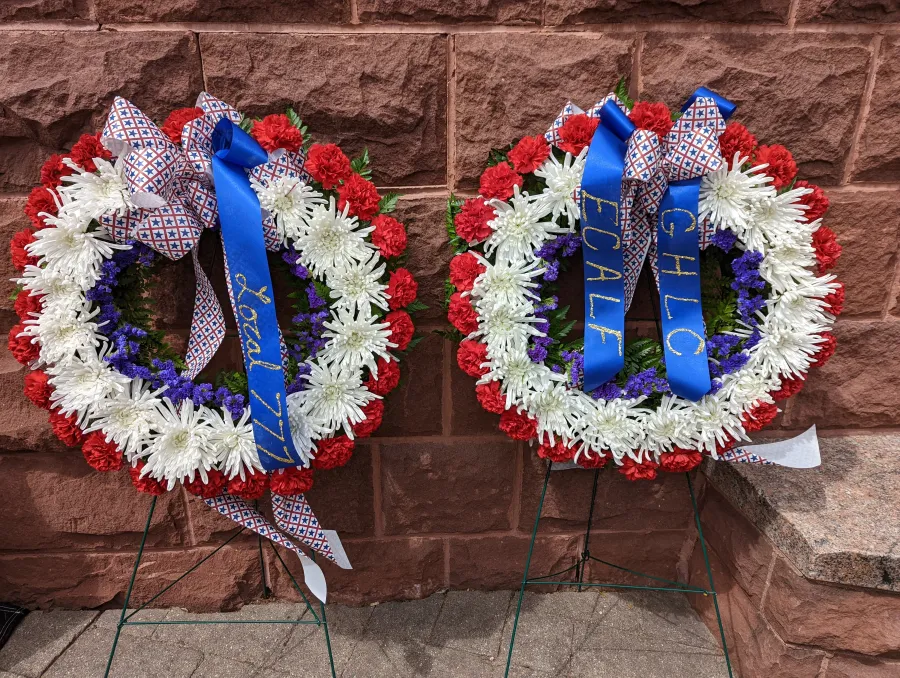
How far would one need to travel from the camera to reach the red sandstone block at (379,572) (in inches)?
80.7

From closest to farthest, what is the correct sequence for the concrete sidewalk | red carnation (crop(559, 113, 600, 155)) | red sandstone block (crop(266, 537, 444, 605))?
red carnation (crop(559, 113, 600, 155)), the concrete sidewalk, red sandstone block (crop(266, 537, 444, 605))

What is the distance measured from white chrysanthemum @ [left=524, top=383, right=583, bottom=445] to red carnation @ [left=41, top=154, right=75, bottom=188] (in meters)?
1.38

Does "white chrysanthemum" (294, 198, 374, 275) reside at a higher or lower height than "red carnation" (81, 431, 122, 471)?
higher

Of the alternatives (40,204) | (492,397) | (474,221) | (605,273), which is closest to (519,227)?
(474,221)

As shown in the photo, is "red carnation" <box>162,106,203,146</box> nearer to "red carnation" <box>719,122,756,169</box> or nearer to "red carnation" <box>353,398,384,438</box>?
"red carnation" <box>353,398,384,438</box>

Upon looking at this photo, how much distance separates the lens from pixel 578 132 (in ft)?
4.79

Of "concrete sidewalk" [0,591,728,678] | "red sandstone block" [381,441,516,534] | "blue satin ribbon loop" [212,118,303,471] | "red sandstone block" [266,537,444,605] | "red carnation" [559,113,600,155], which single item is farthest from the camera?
"red sandstone block" [266,537,444,605]

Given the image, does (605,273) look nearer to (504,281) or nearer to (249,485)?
(504,281)

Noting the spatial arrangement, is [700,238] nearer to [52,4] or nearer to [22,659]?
[52,4]

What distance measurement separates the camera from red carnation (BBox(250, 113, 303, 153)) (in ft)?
4.72

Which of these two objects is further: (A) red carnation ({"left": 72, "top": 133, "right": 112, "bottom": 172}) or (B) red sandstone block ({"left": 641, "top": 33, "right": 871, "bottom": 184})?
(B) red sandstone block ({"left": 641, "top": 33, "right": 871, "bottom": 184})

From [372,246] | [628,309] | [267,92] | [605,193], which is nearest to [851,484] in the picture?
[628,309]

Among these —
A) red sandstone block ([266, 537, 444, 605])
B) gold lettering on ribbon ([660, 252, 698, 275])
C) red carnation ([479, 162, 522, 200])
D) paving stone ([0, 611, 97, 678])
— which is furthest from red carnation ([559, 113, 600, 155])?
paving stone ([0, 611, 97, 678])

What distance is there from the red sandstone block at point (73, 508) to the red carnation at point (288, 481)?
62 centimetres
